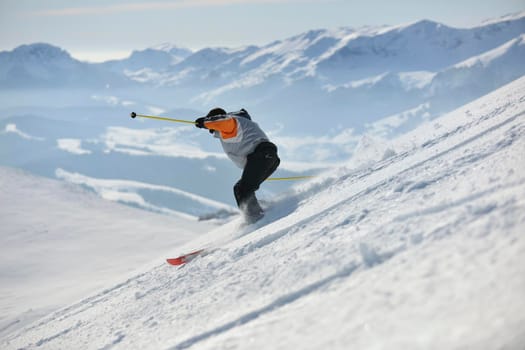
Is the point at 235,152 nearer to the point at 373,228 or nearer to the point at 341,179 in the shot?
the point at 341,179

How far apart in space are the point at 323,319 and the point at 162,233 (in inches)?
661

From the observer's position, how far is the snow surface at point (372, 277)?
2.31m

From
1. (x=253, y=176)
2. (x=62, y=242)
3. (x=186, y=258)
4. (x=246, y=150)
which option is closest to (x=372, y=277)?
(x=186, y=258)

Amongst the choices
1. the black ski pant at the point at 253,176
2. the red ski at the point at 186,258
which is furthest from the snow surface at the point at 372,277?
the black ski pant at the point at 253,176

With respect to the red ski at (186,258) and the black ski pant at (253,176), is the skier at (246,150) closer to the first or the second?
the black ski pant at (253,176)

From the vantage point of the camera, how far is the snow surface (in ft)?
7.59

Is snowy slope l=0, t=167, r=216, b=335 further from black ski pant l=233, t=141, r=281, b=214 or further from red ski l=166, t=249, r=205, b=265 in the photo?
black ski pant l=233, t=141, r=281, b=214

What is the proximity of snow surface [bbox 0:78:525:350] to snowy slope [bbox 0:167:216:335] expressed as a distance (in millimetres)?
4447

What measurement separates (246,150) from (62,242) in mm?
13462

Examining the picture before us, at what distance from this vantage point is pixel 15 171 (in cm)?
3073

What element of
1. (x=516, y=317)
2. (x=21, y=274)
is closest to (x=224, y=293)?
(x=516, y=317)

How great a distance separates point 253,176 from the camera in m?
7.19

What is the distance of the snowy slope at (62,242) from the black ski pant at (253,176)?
145 inches

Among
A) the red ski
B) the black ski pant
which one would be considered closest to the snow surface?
the red ski
